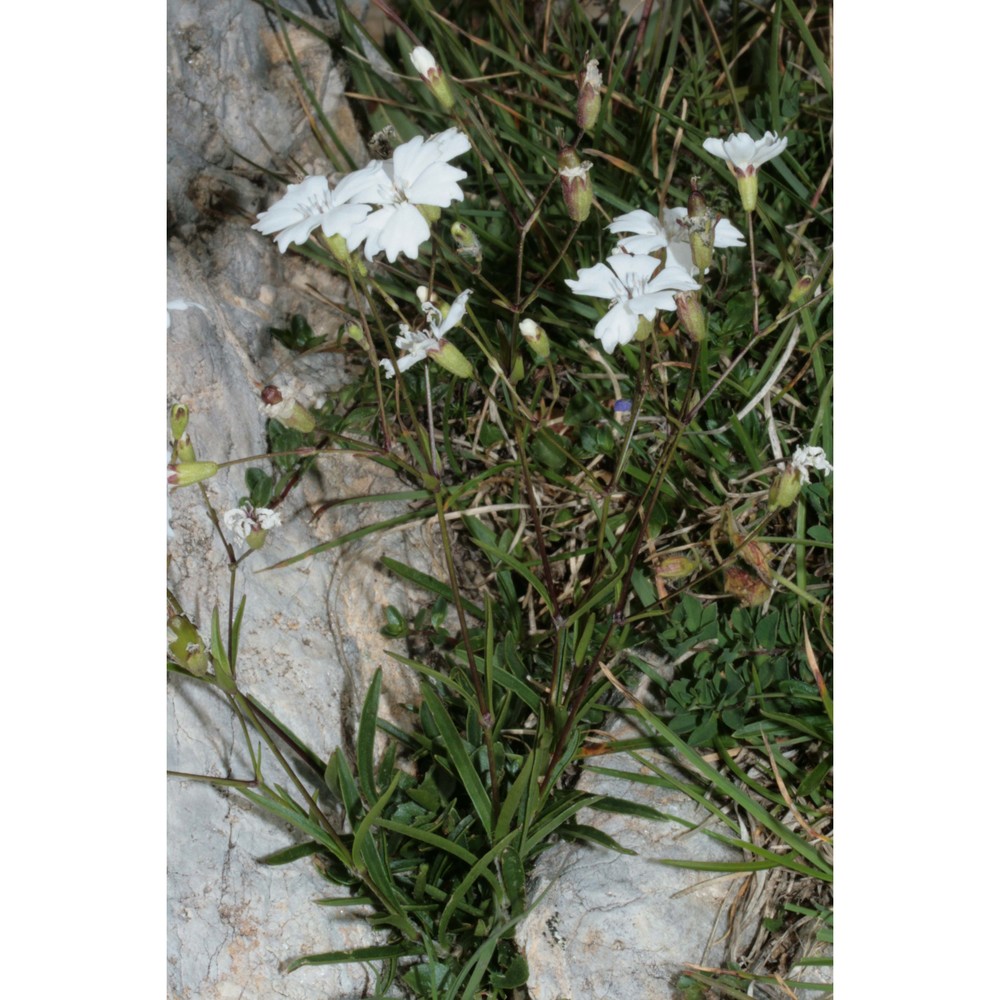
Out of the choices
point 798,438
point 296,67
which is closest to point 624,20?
point 296,67

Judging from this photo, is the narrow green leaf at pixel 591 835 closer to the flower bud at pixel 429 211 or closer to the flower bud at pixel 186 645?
the flower bud at pixel 186 645

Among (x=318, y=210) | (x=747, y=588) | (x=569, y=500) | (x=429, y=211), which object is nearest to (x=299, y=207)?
(x=318, y=210)

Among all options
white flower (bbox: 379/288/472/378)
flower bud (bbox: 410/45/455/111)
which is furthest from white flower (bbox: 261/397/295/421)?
flower bud (bbox: 410/45/455/111)

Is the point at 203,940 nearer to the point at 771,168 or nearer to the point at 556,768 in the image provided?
the point at 556,768

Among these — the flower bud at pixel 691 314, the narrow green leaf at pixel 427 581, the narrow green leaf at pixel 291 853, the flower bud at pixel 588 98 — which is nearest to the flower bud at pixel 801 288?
the flower bud at pixel 691 314

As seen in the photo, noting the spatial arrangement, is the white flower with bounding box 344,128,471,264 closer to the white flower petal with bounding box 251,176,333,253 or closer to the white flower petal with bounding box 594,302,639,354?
the white flower petal with bounding box 251,176,333,253

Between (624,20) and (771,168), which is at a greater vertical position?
(624,20)

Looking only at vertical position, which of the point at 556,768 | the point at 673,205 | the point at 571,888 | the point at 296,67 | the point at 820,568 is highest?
the point at 296,67
